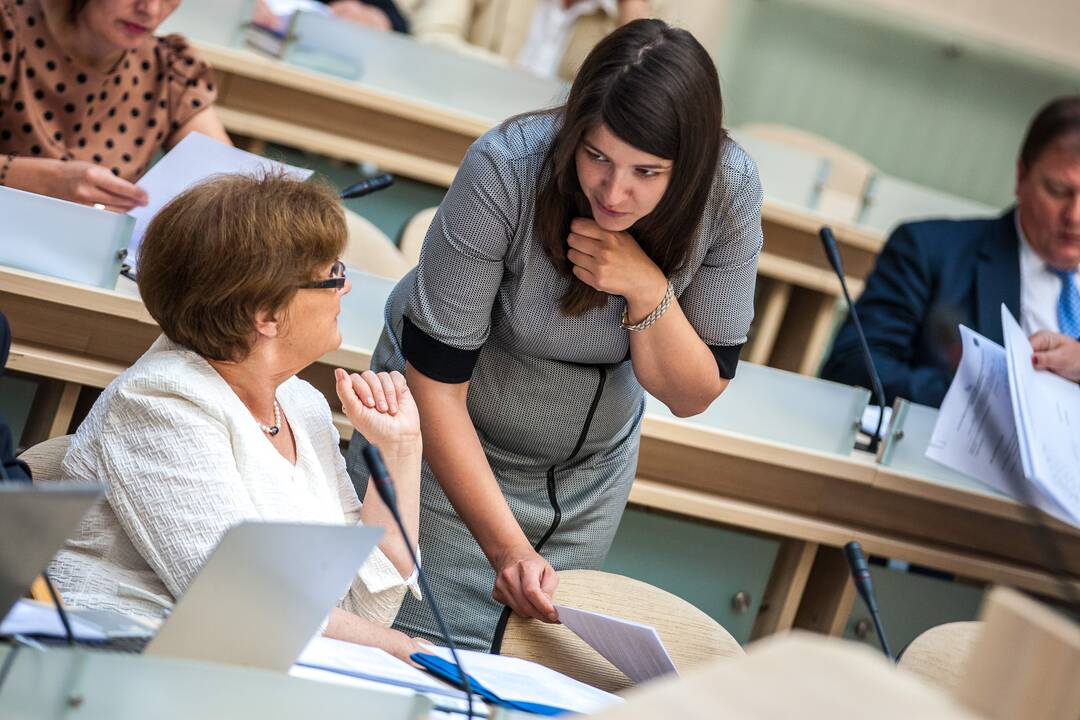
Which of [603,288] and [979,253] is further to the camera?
[979,253]

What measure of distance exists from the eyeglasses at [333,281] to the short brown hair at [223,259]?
1.1 inches

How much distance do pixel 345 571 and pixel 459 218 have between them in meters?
0.70

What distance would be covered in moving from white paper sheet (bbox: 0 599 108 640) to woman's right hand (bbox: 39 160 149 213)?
3.50 feet

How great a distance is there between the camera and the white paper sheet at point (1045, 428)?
2.04 m

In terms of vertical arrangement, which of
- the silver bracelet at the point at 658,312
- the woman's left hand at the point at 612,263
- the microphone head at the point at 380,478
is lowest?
the microphone head at the point at 380,478

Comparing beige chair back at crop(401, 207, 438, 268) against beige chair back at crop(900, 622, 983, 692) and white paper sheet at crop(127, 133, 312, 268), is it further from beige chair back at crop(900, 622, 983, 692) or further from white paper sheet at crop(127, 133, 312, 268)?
beige chair back at crop(900, 622, 983, 692)

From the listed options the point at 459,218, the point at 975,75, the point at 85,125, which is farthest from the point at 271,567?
the point at 975,75

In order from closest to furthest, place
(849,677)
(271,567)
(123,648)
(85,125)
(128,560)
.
Result: (849,677)
(271,567)
(123,648)
(128,560)
(85,125)

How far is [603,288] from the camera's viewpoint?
167cm

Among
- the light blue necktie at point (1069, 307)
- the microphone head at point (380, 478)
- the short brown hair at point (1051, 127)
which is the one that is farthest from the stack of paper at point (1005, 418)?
the microphone head at point (380, 478)

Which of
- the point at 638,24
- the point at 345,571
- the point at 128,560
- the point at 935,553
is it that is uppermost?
the point at 638,24

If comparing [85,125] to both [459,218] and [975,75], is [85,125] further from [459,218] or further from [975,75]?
[975,75]

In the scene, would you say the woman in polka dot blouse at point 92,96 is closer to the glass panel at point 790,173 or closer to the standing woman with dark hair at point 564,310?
the standing woman with dark hair at point 564,310

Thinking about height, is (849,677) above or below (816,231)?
above
